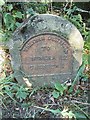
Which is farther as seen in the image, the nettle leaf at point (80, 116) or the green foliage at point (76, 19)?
the green foliage at point (76, 19)

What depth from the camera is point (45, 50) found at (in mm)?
2660

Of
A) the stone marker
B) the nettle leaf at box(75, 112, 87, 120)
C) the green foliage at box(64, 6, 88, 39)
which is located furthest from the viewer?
the green foliage at box(64, 6, 88, 39)

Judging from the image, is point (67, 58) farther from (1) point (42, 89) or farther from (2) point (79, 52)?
(1) point (42, 89)

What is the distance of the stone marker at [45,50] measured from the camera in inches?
102

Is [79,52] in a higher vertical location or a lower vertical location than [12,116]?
higher

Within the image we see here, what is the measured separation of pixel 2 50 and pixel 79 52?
32.6 inches

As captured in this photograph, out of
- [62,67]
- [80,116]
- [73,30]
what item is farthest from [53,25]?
[80,116]

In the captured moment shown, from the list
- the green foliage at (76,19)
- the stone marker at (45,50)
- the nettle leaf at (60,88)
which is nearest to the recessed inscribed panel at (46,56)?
the stone marker at (45,50)

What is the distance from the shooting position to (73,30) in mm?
2600

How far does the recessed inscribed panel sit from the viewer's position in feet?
8.60

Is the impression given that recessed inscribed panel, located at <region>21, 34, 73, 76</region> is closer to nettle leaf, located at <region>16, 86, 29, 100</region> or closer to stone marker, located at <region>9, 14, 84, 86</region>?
stone marker, located at <region>9, 14, 84, 86</region>

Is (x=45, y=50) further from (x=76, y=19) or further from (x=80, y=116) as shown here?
(x=76, y=19)

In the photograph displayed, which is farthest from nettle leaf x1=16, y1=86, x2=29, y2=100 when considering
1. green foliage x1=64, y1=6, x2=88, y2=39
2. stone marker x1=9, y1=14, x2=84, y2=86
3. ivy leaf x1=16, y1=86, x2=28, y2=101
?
green foliage x1=64, y1=6, x2=88, y2=39

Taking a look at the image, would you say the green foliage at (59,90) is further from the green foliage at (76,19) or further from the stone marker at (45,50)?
the green foliage at (76,19)
